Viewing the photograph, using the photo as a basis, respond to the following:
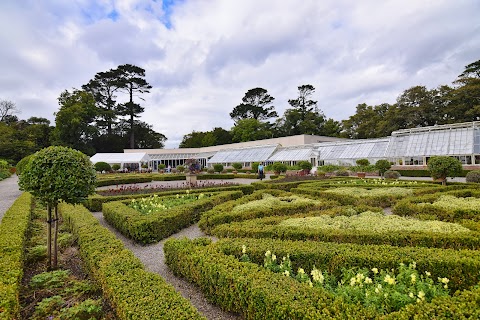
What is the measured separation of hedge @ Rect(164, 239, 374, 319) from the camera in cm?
271

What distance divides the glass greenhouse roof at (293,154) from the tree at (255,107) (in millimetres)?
24062

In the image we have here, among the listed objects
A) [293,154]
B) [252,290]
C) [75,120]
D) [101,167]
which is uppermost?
[75,120]

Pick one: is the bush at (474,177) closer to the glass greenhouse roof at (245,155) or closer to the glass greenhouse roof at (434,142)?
the glass greenhouse roof at (434,142)

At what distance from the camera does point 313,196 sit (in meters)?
11.0

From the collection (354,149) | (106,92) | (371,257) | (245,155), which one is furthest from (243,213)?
(106,92)

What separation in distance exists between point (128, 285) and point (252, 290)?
62.8 inches

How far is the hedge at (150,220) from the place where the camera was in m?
6.94

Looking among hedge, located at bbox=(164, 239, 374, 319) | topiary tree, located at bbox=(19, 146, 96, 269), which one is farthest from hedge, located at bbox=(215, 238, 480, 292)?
topiary tree, located at bbox=(19, 146, 96, 269)

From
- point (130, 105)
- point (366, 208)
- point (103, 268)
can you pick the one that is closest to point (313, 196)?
point (366, 208)

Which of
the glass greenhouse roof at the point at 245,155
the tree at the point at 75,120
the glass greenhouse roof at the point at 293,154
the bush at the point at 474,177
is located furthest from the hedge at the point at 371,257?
the tree at the point at 75,120

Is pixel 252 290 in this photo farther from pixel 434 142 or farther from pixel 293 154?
pixel 293 154

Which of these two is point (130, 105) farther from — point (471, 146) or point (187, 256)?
point (187, 256)

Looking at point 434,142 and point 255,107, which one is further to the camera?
point 255,107

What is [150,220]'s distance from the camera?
23.3ft
